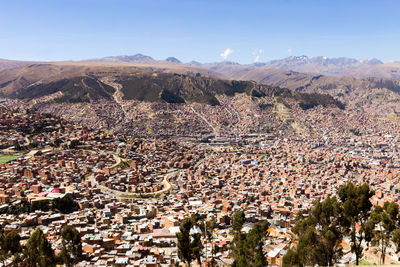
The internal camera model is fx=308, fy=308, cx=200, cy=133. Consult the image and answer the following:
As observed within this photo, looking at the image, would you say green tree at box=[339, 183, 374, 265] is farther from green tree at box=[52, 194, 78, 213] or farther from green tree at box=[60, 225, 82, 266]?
green tree at box=[52, 194, 78, 213]

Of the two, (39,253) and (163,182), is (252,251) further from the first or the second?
(163,182)

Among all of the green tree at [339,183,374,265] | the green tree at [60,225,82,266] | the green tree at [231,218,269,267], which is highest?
the green tree at [339,183,374,265]

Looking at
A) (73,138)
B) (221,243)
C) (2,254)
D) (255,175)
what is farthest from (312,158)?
(2,254)

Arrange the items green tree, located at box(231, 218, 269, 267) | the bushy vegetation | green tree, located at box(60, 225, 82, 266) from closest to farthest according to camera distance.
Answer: green tree, located at box(231, 218, 269, 267)
the bushy vegetation
green tree, located at box(60, 225, 82, 266)

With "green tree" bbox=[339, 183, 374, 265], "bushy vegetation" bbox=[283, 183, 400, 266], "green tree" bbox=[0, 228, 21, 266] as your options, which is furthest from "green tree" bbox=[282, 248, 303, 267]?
"green tree" bbox=[0, 228, 21, 266]

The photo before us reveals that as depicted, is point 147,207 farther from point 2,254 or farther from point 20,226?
point 2,254

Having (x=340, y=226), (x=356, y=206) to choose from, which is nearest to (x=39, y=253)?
(x=340, y=226)

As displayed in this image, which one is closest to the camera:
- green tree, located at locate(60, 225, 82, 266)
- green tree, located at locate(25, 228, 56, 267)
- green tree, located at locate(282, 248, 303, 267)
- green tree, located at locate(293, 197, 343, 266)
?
green tree, located at locate(293, 197, 343, 266)

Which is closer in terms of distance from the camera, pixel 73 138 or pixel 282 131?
pixel 73 138
